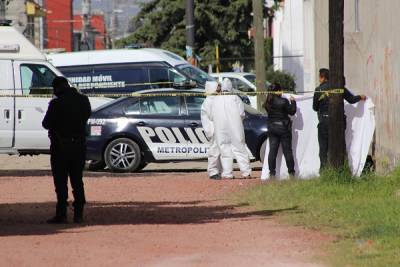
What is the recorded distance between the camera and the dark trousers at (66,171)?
13.6 meters

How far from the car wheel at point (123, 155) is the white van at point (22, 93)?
48.1 inches

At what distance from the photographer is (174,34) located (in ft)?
166

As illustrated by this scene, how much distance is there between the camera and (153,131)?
21.2 meters

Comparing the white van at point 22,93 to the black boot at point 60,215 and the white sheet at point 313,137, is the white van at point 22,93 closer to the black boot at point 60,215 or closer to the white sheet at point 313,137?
the white sheet at point 313,137

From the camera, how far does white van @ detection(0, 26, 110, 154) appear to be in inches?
847

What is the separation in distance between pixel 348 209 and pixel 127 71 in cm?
1387

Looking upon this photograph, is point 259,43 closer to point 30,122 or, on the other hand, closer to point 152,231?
point 30,122

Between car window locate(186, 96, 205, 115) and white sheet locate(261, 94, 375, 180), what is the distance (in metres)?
3.09

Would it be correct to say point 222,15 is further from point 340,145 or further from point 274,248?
point 274,248

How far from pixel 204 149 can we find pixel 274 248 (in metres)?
9.89

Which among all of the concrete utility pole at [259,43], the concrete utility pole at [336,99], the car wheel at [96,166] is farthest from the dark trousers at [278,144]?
the concrete utility pole at [259,43]

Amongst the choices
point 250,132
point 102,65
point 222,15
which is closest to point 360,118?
point 250,132

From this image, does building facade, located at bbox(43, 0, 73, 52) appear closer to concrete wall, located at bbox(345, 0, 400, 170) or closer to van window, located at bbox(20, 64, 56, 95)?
van window, located at bbox(20, 64, 56, 95)

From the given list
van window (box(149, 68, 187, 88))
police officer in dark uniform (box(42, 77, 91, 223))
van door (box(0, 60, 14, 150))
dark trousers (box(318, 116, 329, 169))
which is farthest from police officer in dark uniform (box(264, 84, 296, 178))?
van window (box(149, 68, 187, 88))
